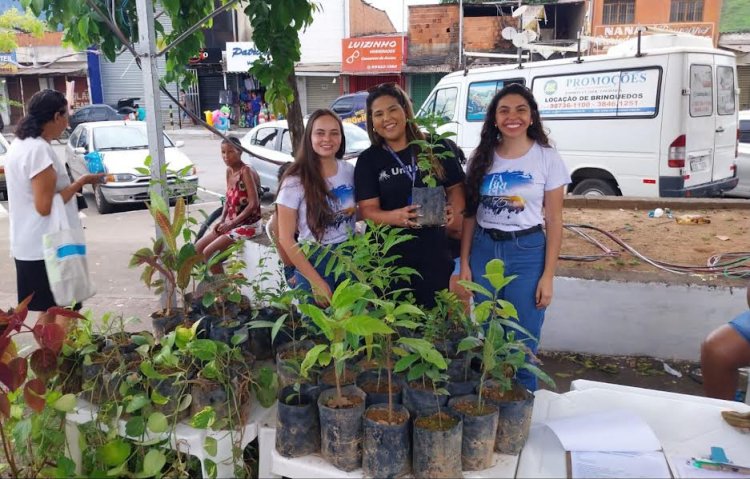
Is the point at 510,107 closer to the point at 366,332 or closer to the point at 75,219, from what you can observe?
the point at 366,332

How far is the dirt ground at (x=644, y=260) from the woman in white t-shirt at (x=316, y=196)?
1.69 metres

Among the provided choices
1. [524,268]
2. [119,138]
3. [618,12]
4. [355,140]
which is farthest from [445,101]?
A: [618,12]

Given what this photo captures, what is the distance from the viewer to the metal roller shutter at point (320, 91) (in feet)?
80.1

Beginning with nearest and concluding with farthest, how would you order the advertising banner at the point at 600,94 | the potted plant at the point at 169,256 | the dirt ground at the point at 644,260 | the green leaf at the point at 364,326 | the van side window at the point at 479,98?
the green leaf at the point at 364,326, the potted plant at the point at 169,256, the dirt ground at the point at 644,260, the advertising banner at the point at 600,94, the van side window at the point at 479,98

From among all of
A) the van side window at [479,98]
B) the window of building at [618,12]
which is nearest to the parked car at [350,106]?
the van side window at [479,98]

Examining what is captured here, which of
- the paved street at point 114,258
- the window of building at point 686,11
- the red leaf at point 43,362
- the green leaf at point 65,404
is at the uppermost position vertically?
the window of building at point 686,11

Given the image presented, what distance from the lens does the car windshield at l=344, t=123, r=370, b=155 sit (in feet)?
28.1

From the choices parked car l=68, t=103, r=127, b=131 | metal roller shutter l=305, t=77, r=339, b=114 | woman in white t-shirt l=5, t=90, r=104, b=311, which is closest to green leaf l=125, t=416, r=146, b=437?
woman in white t-shirt l=5, t=90, r=104, b=311

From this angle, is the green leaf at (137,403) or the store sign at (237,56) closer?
the green leaf at (137,403)

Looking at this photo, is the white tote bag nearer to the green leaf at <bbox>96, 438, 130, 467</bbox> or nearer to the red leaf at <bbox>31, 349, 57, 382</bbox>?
the red leaf at <bbox>31, 349, 57, 382</bbox>

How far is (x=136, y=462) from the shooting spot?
2.01 metres

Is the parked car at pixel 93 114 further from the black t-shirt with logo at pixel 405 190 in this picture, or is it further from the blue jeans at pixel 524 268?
the blue jeans at pixel 524 268

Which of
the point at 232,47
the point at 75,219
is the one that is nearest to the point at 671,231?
the point at 75,219

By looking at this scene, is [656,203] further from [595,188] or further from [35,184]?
[35,184]
